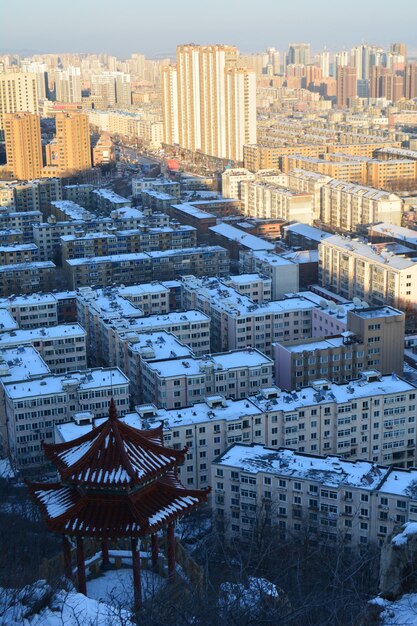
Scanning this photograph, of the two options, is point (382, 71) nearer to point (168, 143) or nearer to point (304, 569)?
point (168, 143)

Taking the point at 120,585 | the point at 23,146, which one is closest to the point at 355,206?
the point at 23,146

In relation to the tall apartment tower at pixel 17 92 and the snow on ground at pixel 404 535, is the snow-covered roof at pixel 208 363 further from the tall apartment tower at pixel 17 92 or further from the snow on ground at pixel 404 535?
the tall apartment tower at pixel 17 92

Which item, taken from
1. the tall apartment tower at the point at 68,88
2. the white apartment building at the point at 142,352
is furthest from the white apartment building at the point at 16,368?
the tall apartment tower at the point at 68,88

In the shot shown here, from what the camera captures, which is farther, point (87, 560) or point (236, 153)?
point (236, 153)

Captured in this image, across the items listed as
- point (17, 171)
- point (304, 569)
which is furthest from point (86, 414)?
point (17, 171)

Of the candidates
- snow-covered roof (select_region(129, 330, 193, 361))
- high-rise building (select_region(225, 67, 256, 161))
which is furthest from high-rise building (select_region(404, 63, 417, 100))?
snow-covered roof (select_region(129, 330, 193, 361))
